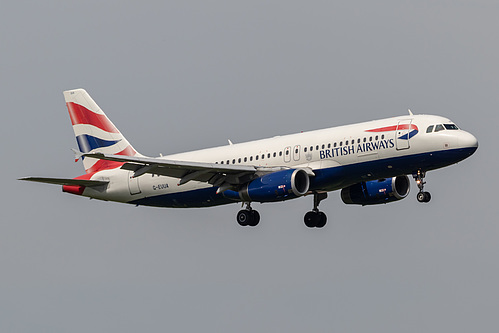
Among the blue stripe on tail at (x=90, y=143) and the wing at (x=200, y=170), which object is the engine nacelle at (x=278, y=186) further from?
the blue stripe on tail at (x=90, y=143)

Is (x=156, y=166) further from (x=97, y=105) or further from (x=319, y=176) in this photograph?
(x=97, y=105)

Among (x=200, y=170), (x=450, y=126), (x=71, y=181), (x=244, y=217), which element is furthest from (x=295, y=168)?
(x=71, y=181)

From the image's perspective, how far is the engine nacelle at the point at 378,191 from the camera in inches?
2402

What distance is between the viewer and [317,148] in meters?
57.3

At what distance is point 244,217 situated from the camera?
61.0m

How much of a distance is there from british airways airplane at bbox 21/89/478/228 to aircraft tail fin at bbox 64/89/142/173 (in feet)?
0.64

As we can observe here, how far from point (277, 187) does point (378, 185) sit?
793cm

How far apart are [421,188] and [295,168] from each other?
6662 mm

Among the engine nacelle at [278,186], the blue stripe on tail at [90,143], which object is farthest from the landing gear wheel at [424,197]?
the blue stripe on tail at [90,143]

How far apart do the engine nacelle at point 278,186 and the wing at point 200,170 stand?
30.3 inches

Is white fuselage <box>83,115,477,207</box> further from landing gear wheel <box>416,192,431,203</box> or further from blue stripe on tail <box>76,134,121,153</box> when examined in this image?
blue stripe on tail <box>76,134,121,153</box>

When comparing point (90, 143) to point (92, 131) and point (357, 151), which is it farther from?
point (357, 151)

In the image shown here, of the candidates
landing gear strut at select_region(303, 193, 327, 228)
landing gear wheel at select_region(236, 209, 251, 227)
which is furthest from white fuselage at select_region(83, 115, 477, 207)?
landing gear strut at select_region(303, 193, 327, 228)

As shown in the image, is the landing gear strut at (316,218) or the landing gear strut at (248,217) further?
the landing gear strut at (316,218)
